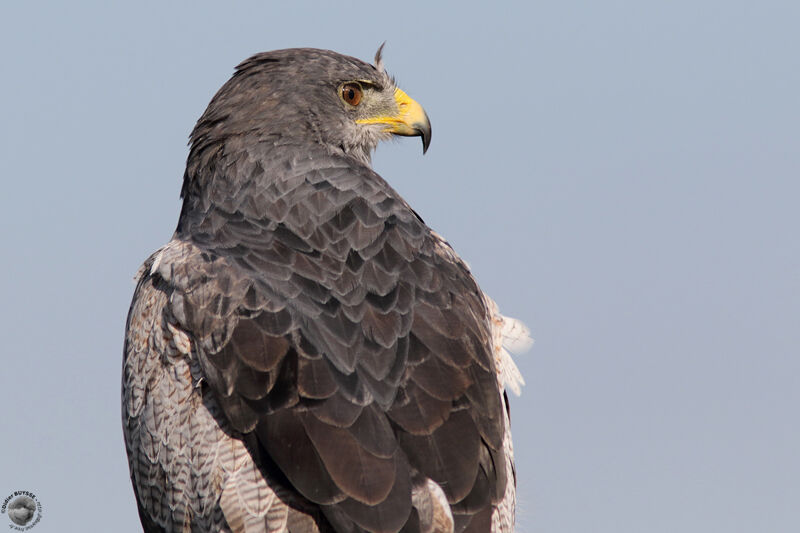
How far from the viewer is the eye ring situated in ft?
30.7

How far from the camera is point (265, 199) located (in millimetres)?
8094

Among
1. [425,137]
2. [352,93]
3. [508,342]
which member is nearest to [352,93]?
[352,93]

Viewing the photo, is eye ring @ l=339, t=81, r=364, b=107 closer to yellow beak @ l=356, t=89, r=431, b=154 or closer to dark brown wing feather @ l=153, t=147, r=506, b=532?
yellow beak @ l=356, t=89, r=431, b=154

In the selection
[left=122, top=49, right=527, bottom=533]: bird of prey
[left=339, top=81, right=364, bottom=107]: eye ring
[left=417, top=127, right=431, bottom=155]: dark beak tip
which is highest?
[left=339, top=81, right=364, bottom=107]: eye ring

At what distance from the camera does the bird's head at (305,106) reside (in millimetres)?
8883

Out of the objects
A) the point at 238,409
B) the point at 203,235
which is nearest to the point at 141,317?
the point at 203,235

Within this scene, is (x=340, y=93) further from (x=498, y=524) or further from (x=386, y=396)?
(x=498, y=524)

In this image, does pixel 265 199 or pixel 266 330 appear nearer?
pixel 266 330

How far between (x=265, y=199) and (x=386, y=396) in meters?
2.00

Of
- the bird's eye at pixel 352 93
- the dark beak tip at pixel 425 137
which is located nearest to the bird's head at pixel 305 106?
the bird's eye at pixel 352 93

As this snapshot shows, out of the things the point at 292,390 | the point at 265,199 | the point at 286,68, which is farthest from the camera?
the point at 286,68

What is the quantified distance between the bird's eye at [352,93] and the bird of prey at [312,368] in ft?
3.31

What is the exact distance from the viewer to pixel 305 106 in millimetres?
9016

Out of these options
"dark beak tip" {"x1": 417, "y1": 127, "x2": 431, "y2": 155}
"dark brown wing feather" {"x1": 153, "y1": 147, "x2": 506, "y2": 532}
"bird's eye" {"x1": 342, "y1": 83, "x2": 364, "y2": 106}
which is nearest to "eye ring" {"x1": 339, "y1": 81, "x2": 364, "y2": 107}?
"bird's eye" {"x1": 342, "y1": 83, "x2": 364, "y2": 106}
